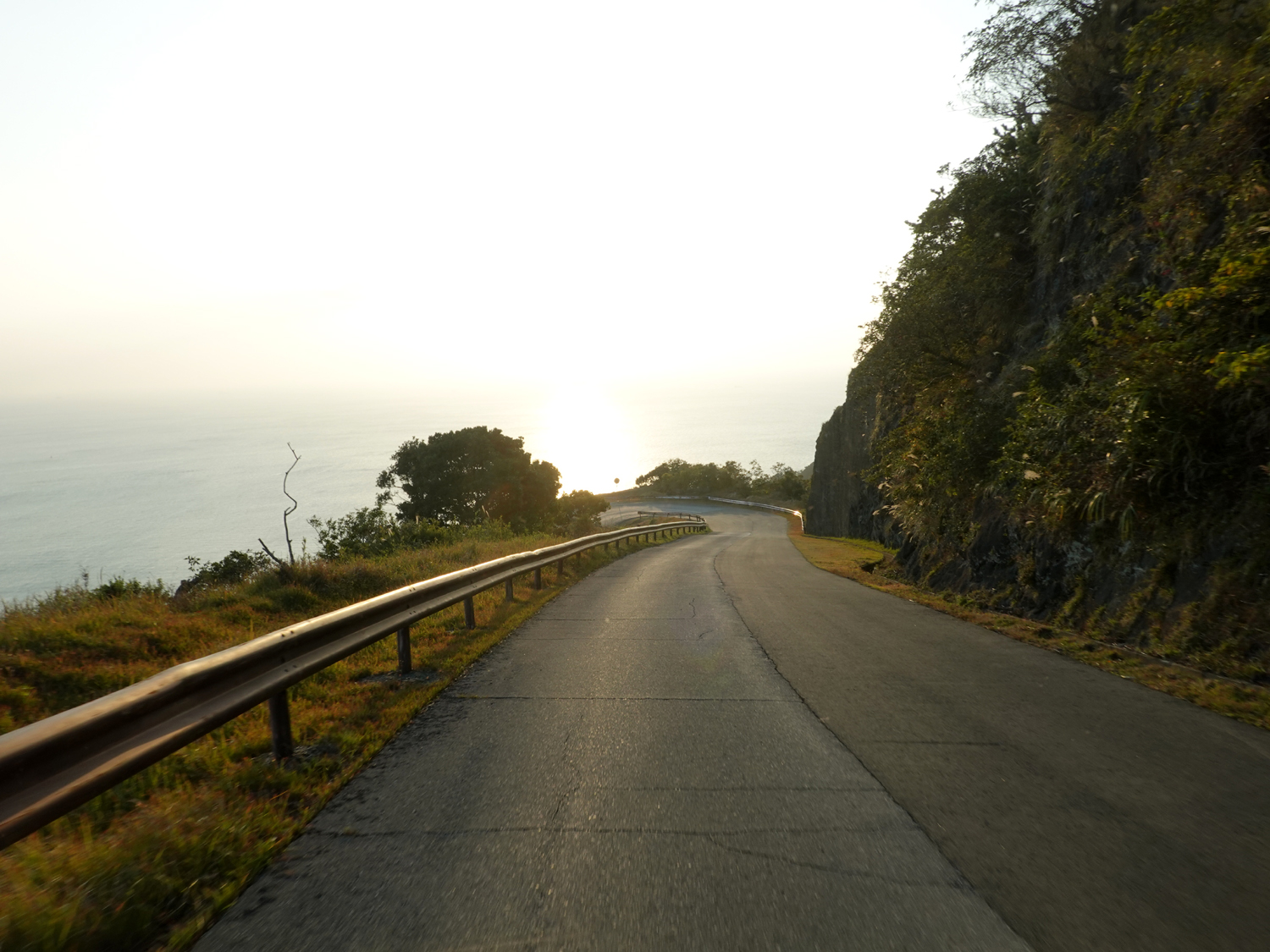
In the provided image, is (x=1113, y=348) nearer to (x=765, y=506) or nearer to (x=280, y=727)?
(x=280, y=727)

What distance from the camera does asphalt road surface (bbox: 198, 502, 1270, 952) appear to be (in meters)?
2.94

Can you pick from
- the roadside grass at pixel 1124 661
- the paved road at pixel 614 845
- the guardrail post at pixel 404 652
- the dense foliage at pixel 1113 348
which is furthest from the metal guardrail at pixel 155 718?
the dense foliage at pixel 1113 348

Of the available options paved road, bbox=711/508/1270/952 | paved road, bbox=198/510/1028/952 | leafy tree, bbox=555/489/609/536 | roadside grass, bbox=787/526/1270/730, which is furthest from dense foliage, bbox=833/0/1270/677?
leafy tree, bbox=555/489/609/536

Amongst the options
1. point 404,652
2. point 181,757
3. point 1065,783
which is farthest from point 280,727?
point 1065,783

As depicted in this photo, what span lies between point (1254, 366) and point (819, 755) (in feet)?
17.4

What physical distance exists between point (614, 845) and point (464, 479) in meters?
44.7

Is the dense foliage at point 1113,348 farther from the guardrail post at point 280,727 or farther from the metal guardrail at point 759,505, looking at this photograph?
the metal guardrail at point 759,505

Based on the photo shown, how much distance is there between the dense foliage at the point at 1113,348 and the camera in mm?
7965

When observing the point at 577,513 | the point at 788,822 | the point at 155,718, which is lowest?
the point at 788,822

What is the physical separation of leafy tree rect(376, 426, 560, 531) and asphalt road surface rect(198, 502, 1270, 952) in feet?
132

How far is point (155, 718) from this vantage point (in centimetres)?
373

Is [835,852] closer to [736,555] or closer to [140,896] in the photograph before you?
[140,896]

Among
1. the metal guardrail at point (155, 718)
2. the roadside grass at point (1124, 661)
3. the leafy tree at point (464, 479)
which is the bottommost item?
the roadside grass at point (1124, 661)

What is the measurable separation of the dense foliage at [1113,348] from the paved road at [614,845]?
4876 mm
